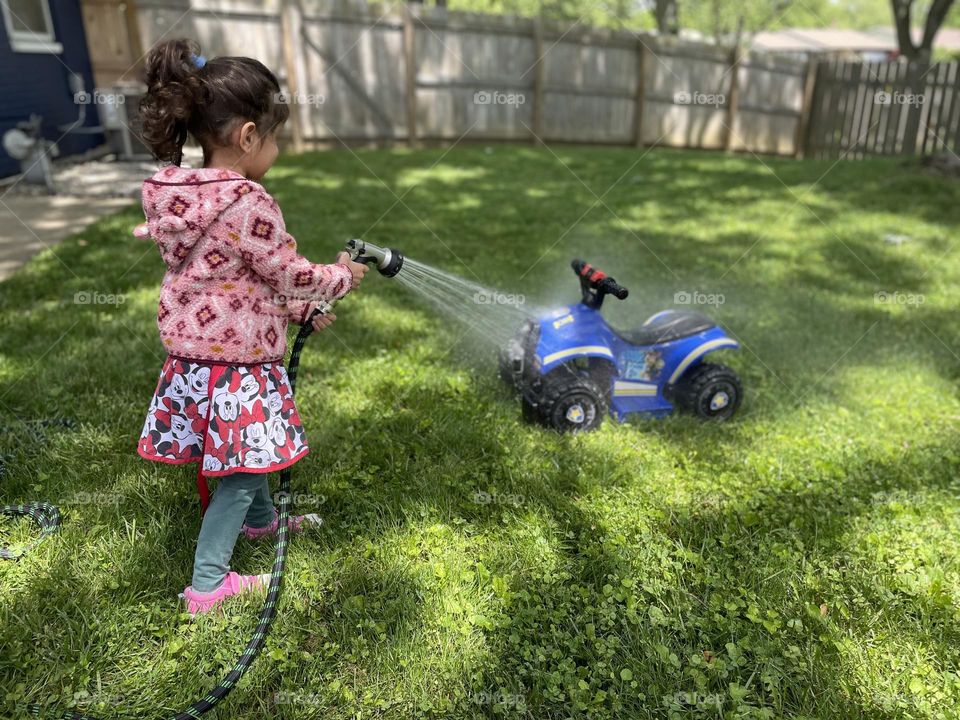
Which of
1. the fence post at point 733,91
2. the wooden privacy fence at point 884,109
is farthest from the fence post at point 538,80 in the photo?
the wooden privacy fence at point 884,109

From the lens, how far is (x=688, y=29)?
175ft

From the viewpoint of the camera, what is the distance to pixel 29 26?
9227mm

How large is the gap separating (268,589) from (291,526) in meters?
0.35

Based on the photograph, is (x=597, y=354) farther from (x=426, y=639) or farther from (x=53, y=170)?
(x=53, y=170)

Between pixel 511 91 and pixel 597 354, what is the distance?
1078 cm

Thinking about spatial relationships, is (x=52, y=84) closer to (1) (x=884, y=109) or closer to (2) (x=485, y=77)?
(2) (x=485, y=77)

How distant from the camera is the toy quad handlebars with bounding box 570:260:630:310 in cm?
302

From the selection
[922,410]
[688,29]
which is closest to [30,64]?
[922,410]

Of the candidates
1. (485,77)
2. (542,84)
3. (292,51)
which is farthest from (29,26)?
(542,84)

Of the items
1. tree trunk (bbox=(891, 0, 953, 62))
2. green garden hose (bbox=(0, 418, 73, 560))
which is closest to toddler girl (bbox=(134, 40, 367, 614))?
green garden hose (bbox=(0, 418, 73, 560))

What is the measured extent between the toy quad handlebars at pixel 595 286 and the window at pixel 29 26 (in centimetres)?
874

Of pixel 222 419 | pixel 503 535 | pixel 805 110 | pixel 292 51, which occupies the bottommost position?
pixel 503 535

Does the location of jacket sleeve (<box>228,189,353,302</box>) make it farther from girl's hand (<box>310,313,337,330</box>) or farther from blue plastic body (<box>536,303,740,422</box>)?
blue plastic body (<box>536,303,740,422</box>)

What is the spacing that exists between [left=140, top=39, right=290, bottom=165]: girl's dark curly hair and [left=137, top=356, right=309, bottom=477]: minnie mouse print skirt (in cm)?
67
